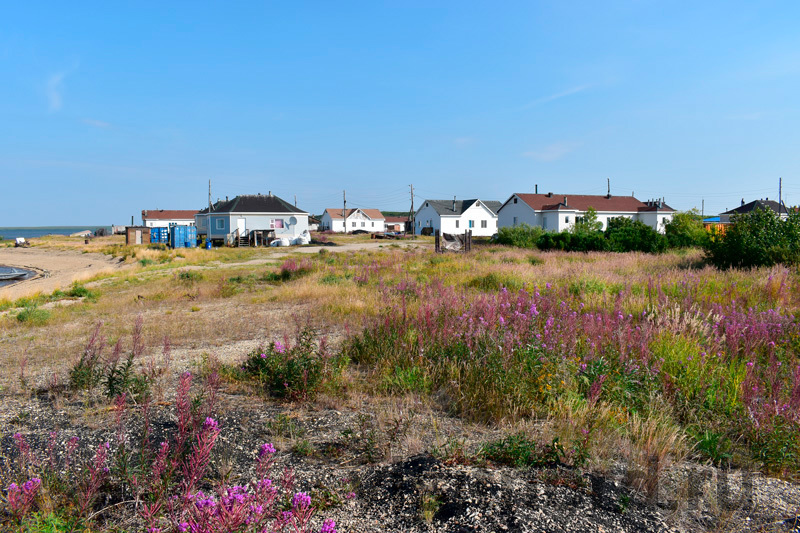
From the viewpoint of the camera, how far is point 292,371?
186 inches

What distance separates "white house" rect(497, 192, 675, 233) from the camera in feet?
169

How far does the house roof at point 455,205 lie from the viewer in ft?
226

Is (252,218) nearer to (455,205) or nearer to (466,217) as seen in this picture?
(466,217)

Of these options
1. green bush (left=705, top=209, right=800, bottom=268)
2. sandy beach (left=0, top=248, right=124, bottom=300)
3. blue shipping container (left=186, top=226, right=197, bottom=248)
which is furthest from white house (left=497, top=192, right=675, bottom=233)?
sandy beach (left=0, top=248, right=124, bottom=300)

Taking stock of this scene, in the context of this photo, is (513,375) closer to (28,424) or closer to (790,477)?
(790,477)

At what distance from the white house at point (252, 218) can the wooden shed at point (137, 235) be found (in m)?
4.58

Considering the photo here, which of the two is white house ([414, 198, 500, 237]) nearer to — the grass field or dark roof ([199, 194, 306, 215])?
dark roof ([199, 194, 306, 215])

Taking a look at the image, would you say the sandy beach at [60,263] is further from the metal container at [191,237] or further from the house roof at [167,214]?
the house roof at [167,214]

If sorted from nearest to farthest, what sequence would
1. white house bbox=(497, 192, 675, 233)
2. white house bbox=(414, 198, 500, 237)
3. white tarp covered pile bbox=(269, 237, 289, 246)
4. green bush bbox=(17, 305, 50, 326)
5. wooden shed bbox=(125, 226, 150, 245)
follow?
1. green bush bbox=(17, 305, 50, 326)
2. white tarp covered pile bbox=(269, 237, 289, 246)
3. wooden shed bbox=(125, 226, 150, 245)
4. white house bbox=(497, 192, 675, 233)
5. white house bbox=(414, 198, 500, 237)

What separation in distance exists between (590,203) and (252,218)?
37602 millimetres

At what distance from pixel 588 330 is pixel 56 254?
159ft

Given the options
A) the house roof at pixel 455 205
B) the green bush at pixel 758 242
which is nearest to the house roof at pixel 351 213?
the house roof at pixel 455 205

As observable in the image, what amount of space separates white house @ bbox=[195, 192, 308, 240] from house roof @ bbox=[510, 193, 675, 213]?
26481 mm

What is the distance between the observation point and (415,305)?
26.6ft
